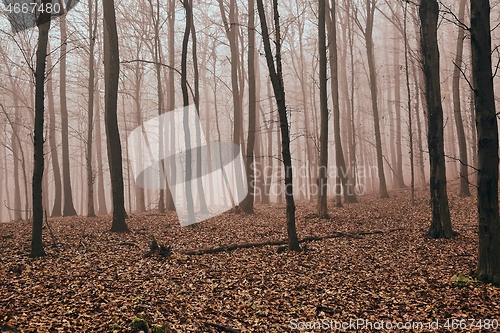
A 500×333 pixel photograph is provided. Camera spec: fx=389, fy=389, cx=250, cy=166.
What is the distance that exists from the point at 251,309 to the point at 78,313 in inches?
110

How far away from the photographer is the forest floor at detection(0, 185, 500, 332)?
19.9 feet

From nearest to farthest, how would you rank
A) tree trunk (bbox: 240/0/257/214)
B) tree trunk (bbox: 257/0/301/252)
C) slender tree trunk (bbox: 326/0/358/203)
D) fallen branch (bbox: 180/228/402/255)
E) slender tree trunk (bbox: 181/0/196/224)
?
tree trunk (bbox: 257/0/301/252) < fallen branch (bbox: 180/228/402/255) < slender tree trunk (bbox: 181/0/196/224) < tree trunk (bbox: 240/0/257/214) < slender tree trunk (bbox: 326/0/358/203)

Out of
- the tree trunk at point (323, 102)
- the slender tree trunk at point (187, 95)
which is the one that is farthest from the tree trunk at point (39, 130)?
the tree trunk at point (323, 102)

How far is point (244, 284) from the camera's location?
7973 mm

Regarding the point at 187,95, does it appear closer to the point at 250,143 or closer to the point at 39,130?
the point at 250,143

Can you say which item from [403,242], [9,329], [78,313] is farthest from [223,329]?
[403,242]

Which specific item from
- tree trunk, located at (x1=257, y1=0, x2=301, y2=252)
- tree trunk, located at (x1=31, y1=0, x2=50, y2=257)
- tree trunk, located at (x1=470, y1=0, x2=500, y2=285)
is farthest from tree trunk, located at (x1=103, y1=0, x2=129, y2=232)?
tree trunk, located at (x1=470, y1=0, x2=500, y2=285)

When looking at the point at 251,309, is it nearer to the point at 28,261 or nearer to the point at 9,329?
the point at 9,329

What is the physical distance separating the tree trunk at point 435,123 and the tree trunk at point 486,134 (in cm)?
392

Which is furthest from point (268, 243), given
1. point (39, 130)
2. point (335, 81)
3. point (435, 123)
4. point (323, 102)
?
point (335, 81)

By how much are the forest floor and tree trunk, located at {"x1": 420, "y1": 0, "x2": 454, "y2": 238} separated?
0.59m

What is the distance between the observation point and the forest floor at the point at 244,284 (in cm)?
606

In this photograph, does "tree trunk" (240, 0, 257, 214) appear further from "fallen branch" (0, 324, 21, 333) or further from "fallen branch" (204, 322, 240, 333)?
"fallen branch" (0, 324, 21, 333)

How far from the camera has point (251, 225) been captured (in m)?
14.2
